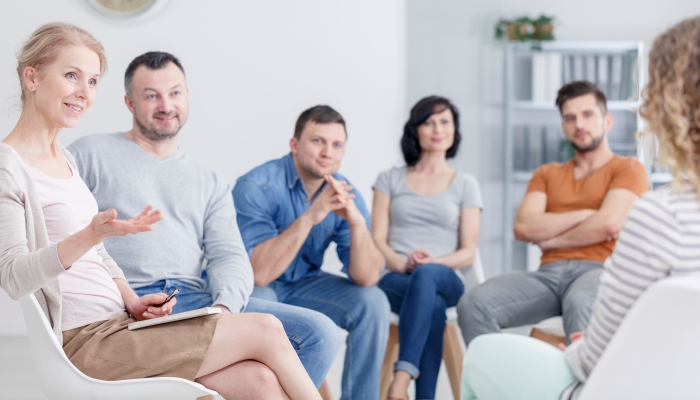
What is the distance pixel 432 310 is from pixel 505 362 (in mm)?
1167

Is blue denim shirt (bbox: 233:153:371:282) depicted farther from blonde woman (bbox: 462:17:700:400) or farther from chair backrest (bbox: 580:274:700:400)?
chair backrest (bbox: 580:274:700:400)

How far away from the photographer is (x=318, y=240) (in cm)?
235

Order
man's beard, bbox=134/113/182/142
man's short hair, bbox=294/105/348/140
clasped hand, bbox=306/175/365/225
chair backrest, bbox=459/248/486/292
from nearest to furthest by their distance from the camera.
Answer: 1. man's beard, bbox=134/113/182/142
2. clasped hand, bbox=306/175/365/225
3. man's short hair, bbox=294/105/348/140
4. chair backrest, bbox=459/248/486/292

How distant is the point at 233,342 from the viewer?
1.39m

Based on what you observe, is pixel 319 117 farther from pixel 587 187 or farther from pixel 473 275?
pixel 587 187

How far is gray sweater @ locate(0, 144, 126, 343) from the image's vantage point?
4.00 ft

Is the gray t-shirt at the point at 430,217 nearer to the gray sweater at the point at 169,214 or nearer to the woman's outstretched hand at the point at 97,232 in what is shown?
the gray sweater at the point at 169,214

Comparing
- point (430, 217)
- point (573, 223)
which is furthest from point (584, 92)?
point (430, 217)

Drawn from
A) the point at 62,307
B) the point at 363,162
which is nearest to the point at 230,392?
the point at 62,307

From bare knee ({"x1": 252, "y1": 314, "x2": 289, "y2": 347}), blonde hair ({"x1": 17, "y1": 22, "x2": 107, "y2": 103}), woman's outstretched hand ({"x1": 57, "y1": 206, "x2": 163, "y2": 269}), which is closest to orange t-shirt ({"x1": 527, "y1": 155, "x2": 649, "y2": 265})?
bare knee ({"x1": 252, "y1": 314, "x2": 289, "y2": 347})

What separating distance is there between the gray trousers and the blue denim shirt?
0.48 m

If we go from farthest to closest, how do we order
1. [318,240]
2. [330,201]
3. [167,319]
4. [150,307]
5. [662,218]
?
[318,240], [330,201], [150,307], [167,319], [662,218]

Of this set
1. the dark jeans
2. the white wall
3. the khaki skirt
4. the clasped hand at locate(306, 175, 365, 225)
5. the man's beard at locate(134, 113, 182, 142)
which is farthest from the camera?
the white wall

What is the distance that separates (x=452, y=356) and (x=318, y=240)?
661 millimetres
